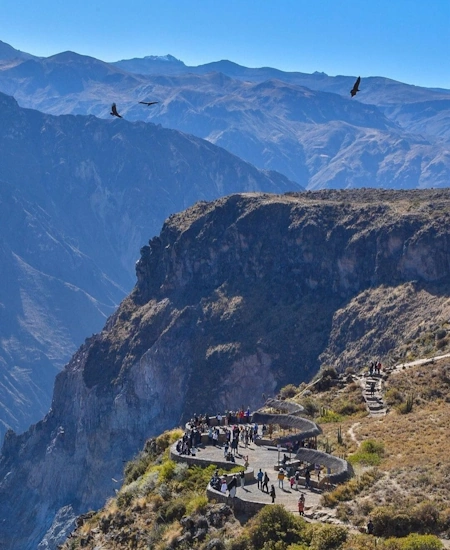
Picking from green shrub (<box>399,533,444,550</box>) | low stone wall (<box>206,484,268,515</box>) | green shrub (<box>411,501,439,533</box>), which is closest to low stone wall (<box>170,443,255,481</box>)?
low stone wall (<box>206,484,268,515</box>)

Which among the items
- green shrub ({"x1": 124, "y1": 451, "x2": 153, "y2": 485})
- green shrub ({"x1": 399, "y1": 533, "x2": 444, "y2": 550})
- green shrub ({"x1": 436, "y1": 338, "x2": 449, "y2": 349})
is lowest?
green shrub ({"x1": 399, "y1": 533, "x2": 444, "y2": 550})

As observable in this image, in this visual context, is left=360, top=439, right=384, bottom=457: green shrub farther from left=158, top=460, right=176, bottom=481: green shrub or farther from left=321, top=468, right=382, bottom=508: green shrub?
left=158, top=460, right=176, bottom=481: green shrub

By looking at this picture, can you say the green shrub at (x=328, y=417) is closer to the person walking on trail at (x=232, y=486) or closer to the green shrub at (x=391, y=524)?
the person walking on trail at (x=232, y=486)

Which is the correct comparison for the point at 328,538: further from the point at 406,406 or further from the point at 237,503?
the point at 406,406

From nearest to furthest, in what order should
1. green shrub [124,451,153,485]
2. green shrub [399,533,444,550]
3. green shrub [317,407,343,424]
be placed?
1. green shrub [399,533,444,550]
2. green shrub [124,451,153,485]
3. green shrub [317,407,343,424]

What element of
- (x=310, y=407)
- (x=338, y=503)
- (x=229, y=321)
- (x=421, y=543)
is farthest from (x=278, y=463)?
(x=229, y=321)

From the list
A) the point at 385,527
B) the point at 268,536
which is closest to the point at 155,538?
the point at 268,536

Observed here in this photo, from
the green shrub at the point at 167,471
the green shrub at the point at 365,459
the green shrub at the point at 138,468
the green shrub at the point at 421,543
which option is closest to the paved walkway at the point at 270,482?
the green shrub at the point at 167,471

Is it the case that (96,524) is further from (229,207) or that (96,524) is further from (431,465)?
(229,207)
